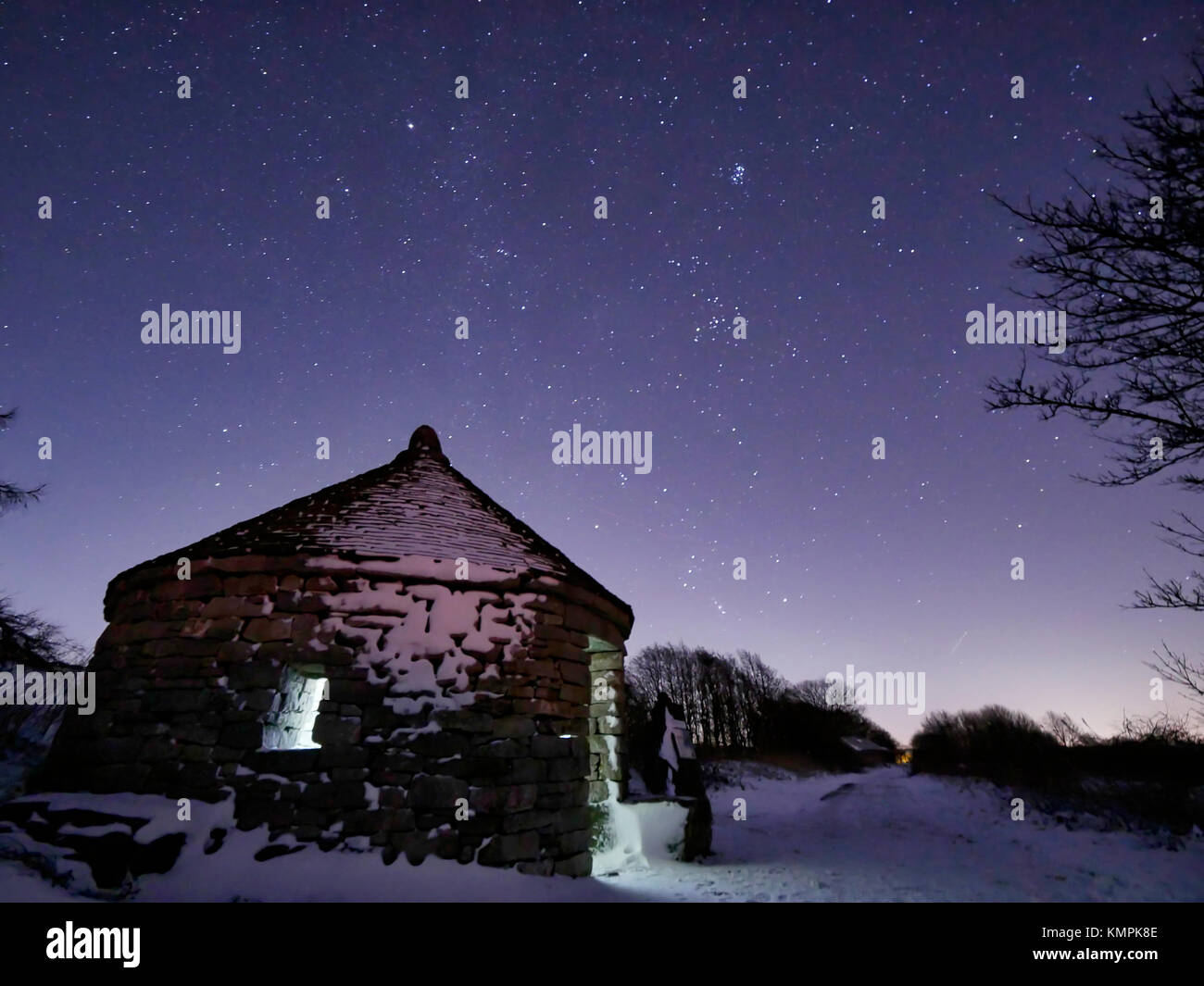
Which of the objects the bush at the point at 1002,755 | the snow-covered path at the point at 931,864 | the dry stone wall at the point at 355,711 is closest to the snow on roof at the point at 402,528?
the dry stone wall at the point at 355,711

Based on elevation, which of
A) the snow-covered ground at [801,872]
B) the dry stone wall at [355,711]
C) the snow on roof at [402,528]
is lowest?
the snow-covered ground at [801,872]

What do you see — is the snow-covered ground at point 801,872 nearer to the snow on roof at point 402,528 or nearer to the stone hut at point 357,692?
the stone hut at point 357,692

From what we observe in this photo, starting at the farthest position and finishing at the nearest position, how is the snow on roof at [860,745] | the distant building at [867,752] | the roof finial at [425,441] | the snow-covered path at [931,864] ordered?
the snow on roof at [860,745] → the distant building at [867,752] → the roof finial at [425,441] → the snow-covered path at [931,864]

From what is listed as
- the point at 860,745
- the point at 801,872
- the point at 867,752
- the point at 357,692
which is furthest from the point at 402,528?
the point at 860,745

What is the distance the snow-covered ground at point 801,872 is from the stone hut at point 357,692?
0.81ft

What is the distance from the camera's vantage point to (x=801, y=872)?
7203mm

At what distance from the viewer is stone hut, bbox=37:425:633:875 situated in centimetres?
555

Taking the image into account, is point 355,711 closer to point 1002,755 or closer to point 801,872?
point 801,872

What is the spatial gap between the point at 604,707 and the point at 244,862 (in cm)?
464

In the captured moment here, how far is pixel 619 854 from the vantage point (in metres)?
7.79

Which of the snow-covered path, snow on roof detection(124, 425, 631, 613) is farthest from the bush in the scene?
snow on roof detection(124, 425, 631, 613)

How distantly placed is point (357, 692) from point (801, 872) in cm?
554

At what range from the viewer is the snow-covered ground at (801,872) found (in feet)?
16.5
